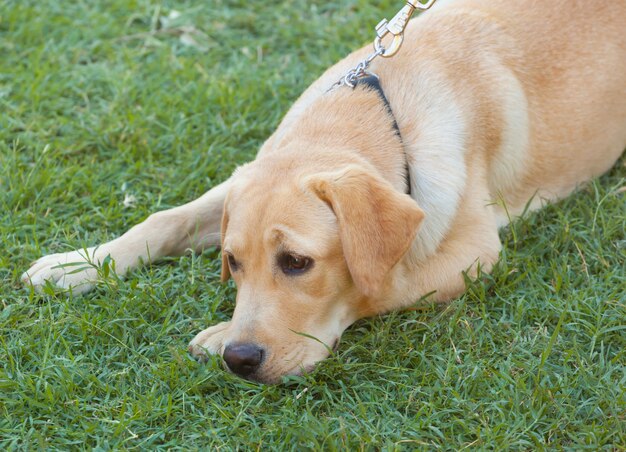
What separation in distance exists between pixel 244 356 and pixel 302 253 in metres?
0.48

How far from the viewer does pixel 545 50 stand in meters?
4.79

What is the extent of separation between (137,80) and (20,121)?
0.87m

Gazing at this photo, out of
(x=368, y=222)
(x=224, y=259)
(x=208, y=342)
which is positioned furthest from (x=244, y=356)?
(x=368, y=222)

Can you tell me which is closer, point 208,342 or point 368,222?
point 368,222

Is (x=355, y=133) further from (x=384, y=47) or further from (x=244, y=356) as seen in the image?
(x=244, y=356)

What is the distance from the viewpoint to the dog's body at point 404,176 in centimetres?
370

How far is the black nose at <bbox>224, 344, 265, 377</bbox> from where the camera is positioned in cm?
362

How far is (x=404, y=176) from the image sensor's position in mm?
4133

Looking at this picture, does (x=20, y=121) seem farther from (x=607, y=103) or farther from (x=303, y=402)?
(x=607, y=103)

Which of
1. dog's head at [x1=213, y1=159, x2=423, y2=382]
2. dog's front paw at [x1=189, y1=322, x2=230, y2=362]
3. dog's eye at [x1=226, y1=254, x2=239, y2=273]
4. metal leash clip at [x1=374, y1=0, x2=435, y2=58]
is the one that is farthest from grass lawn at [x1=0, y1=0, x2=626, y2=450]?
metal leash clip at [x1=374, y1=0, x2=435, y2=58]

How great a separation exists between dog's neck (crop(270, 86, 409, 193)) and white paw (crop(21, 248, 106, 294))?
112 cm

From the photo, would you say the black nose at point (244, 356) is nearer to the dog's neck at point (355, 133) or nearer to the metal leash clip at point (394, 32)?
the dog's neck at point (355, 133)

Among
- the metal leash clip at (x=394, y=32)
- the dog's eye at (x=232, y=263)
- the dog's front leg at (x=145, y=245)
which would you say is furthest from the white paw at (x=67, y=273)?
the metal leash clip at (x=394, y=32)

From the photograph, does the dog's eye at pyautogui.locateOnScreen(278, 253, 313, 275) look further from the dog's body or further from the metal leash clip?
the metal leash clip
